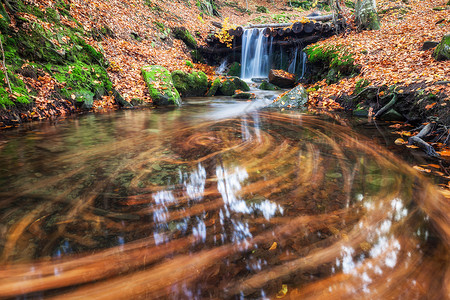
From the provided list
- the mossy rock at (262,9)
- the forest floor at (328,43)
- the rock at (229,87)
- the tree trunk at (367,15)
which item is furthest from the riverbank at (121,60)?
the mossy rock at (262,9)

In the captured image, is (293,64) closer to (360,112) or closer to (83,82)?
(360,112)

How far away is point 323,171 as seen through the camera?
2.41 meters

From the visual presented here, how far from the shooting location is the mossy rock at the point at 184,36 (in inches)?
573

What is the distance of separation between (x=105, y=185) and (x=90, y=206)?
14.8 inches

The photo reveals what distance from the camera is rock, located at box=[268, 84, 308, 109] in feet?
24.9

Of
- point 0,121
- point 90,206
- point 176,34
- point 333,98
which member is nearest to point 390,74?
point 333,98

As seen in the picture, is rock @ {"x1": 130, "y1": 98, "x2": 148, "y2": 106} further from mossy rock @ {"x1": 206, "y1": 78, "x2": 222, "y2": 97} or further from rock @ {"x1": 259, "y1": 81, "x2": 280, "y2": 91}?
rock @ {"x1": 259, "y1": 81, "x2": 280, "y2": 91}

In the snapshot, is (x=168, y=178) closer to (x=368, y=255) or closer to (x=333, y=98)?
(x=368, y=255)

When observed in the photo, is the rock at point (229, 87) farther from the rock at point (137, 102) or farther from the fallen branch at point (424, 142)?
the fallen branch at point (424, 142)

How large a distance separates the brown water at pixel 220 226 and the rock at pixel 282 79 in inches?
394

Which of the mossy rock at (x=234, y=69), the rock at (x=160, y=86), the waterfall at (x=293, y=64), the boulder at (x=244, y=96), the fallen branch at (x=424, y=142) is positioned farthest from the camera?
the mossy rock at (x=234, y=69)

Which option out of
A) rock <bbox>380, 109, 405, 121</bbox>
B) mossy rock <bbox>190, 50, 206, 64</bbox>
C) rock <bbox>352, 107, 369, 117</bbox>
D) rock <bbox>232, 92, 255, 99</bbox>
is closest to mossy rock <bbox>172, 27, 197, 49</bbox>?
mossy rock <bbox>190, 50, 206, 64</bbox>

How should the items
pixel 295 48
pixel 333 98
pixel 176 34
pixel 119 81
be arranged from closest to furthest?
pixel 333 98 → pixel 119 81 → pixel 295 48 → pixel 176 34

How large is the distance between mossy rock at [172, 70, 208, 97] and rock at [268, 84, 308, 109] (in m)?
4.32
